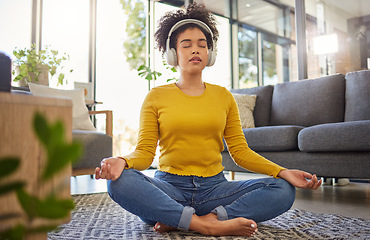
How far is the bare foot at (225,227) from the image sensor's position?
119 centimetres

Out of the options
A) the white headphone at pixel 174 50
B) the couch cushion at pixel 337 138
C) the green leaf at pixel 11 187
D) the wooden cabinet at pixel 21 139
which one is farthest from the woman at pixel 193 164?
the green leaf at pixel 11 187

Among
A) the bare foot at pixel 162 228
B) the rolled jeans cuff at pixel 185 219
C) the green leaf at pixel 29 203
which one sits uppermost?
the green leaf at pixel 29 203

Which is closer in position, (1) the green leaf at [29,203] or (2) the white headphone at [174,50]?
(1) the green leaf at [29,203]

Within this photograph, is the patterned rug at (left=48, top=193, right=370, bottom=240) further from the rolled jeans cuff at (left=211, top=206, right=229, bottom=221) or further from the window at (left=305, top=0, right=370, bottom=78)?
the window at (left=305, top=0, right=370, bottom=78)

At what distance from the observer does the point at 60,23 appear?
4.61 meters

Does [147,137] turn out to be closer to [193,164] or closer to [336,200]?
[193,164]

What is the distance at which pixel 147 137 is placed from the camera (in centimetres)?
143

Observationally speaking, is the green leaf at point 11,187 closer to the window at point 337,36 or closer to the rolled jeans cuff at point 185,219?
the rolled jeans cuff at point 185,219

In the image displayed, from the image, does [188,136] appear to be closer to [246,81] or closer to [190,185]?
[190,185]

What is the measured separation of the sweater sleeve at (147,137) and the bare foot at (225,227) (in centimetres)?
31

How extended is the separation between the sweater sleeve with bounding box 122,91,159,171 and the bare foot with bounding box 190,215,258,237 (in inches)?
12.4

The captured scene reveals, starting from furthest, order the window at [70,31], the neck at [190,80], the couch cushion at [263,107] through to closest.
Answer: the window at [70,31] → the couch cushion at [263,107] → the neck at [190,80]

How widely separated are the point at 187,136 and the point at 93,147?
1410mm

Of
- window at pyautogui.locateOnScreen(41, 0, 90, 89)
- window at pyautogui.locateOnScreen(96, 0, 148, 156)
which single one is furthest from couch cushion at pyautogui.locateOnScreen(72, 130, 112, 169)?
window at pyautogui.locateOnScreen(96, 0, 148, 156)
